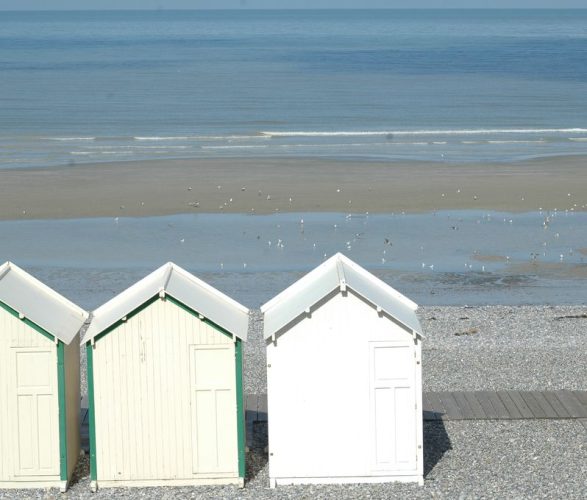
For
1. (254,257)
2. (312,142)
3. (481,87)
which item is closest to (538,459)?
(254,257)

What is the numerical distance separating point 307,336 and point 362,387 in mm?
657

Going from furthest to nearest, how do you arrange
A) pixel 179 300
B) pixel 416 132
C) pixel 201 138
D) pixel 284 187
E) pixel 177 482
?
pixel 416 132, pixel 201 138, pixel 284 187, pixel 177 482, pixel 179 300

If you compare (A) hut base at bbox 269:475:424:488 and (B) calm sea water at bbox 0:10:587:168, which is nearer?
(A) hut base at bbox 269:475:424:488

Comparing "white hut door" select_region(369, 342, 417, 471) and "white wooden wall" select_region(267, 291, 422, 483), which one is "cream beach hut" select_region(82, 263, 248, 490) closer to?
"white wooden wall" select_region(267, 291, 422, 483)

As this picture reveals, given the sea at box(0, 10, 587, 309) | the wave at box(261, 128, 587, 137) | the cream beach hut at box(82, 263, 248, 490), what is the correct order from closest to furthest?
the cream beach hut at box(82, 263, 248, 490)
the sea at box(0, 10, 587, 309)
the wave at box(261, 128, 587, 137)

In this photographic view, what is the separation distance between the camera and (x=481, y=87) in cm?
6575

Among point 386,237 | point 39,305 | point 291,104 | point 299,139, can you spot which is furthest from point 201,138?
point 39,305

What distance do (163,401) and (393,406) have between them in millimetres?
2010

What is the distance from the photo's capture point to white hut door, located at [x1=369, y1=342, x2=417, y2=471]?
1004 centimetres

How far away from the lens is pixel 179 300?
9906 mm

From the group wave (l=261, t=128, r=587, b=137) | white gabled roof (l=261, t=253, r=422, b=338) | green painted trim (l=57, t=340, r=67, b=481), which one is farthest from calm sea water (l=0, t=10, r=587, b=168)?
green painted trim (l=57, t=340, r=67, b=481)

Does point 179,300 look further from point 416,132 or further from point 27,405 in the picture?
point 416,132

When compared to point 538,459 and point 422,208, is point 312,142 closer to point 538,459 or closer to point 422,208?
point 422,208

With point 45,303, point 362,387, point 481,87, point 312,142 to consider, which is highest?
point 481,87
